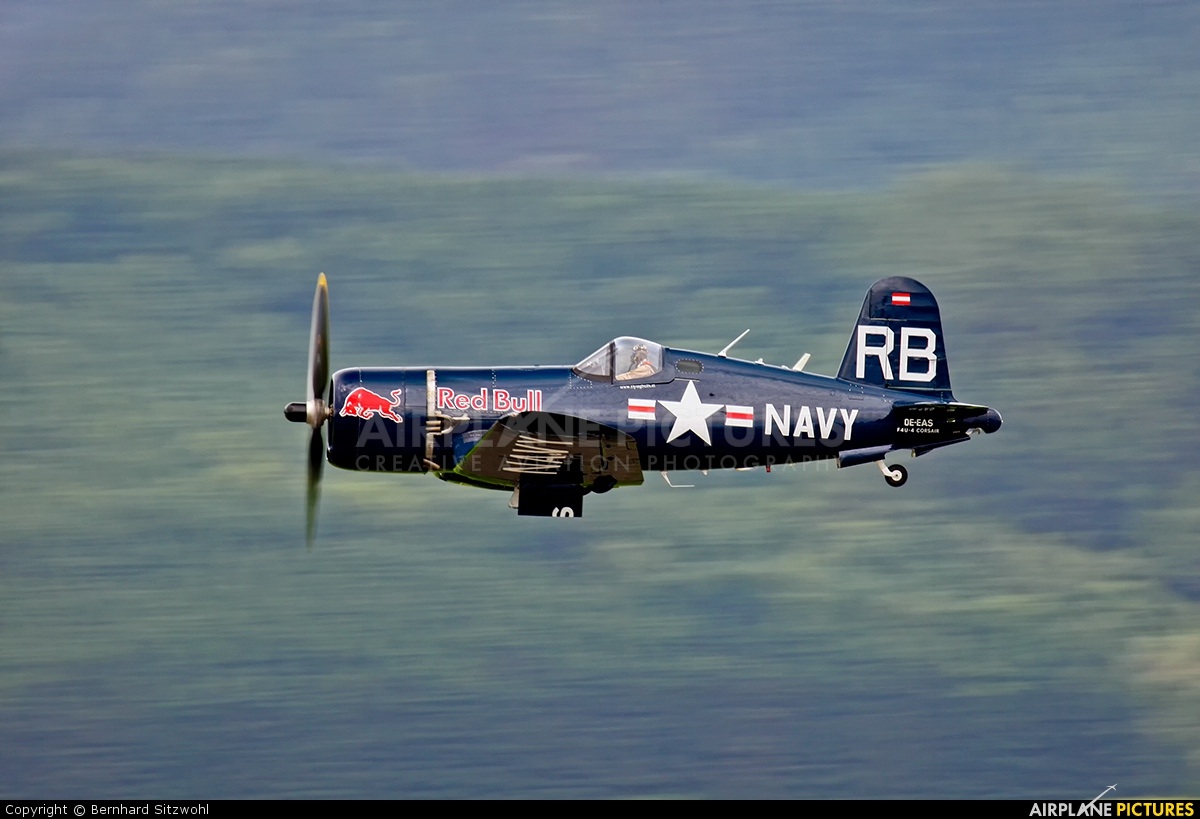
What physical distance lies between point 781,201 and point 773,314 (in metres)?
8.30

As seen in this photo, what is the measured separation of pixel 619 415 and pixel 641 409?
0.81 feet

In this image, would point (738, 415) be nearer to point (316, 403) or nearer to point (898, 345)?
point (898, 345)

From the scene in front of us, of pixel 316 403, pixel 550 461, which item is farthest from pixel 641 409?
pixel 316 403

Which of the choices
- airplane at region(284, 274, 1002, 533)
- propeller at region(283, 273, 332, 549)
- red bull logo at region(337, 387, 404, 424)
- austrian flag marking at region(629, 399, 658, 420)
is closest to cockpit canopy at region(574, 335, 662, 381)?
airplane at region(284, 274, 1002, 533)

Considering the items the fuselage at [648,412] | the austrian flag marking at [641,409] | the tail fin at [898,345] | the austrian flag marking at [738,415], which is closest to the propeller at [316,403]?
the fuselage at [648,412]

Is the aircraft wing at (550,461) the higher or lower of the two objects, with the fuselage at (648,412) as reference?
lower

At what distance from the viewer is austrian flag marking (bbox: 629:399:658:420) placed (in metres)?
16.9

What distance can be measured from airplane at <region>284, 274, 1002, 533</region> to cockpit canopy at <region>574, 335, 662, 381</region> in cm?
1

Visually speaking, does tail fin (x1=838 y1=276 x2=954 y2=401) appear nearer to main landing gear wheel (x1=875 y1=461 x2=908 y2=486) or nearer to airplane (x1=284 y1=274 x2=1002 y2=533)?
airplane (x1=284 y1=274 x2=1002 y2=533)

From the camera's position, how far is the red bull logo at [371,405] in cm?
1688

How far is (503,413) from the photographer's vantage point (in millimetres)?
16797

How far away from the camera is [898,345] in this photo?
17891 mm

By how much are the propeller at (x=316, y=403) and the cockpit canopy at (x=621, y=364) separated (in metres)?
2.76

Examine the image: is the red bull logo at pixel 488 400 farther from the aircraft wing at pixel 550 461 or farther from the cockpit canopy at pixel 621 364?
the aircraft wing at pixel 550 461
